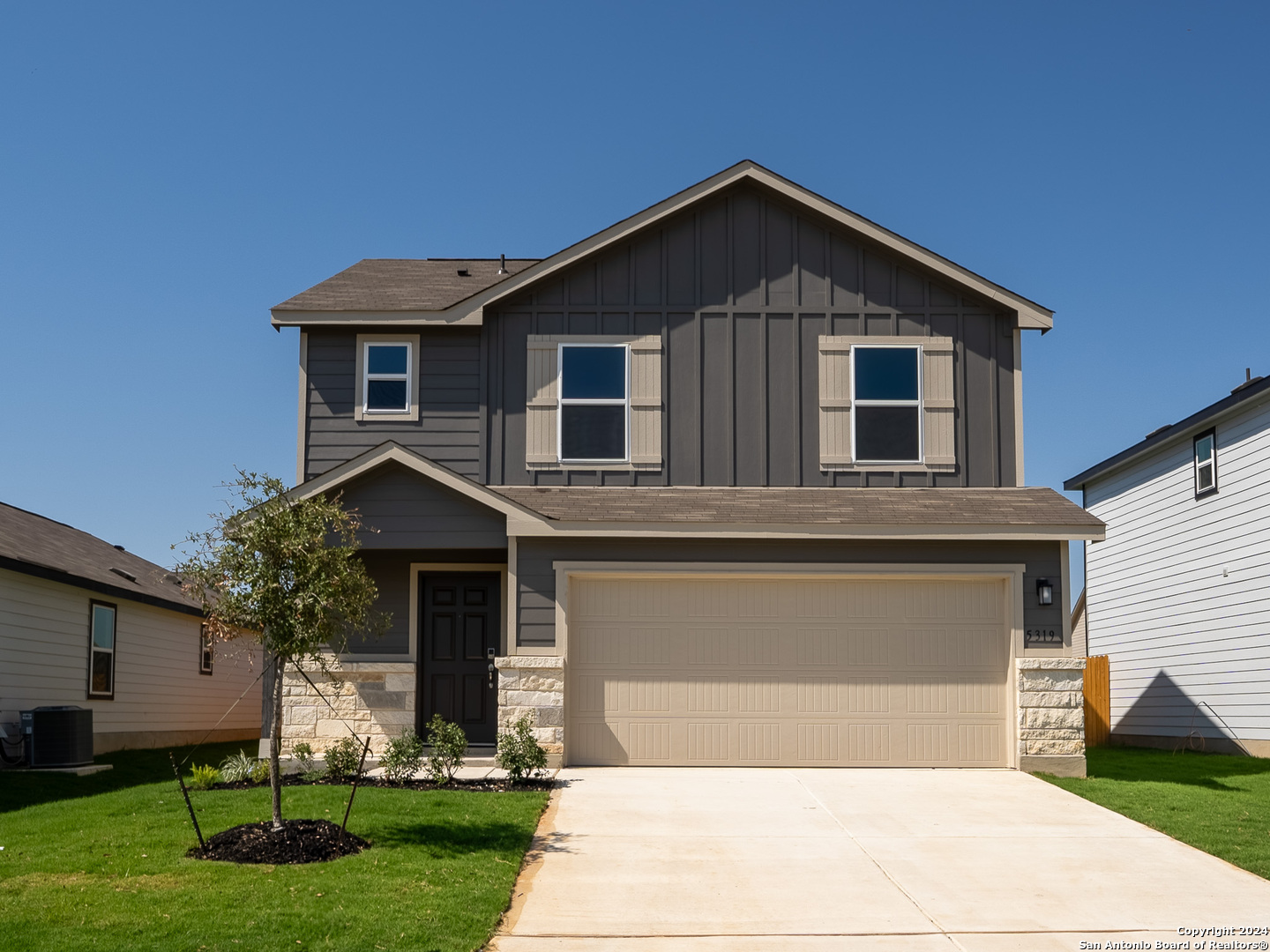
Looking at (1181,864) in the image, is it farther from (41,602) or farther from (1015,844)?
(41,602)

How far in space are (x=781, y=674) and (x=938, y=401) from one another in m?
4.04

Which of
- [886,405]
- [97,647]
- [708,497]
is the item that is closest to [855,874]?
[708,497]

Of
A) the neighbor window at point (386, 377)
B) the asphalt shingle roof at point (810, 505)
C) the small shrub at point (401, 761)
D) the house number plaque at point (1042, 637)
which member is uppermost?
the neighbor window at point (386, 377)

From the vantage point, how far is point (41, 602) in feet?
53.3

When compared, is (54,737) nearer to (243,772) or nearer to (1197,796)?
(243,772)

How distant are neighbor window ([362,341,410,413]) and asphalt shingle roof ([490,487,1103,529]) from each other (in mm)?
1843

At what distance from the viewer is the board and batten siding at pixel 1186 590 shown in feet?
57.1

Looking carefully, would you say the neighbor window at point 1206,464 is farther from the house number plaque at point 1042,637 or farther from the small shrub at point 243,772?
the small shrub at point 243,772

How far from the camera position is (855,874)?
930 centimetres

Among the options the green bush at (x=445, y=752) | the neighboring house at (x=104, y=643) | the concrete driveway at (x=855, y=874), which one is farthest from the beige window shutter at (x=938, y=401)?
the neighboring house at (x=104, y=643)

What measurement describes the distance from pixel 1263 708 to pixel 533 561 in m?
10.5

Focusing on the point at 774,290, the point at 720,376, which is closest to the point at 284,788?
the point at 720,376

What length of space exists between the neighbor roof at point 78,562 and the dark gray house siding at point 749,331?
5874mm

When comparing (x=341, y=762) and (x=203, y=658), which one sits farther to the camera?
(x=203, y=658)
